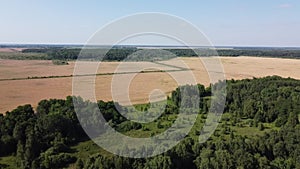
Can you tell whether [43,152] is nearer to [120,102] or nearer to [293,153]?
[120,102]

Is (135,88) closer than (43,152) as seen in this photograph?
No

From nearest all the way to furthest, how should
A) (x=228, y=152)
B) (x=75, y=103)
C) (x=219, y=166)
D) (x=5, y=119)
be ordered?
1. (x=219, y=166)
2. (x=228, y=152)
3. (x=5, y=119)
4. (x=75, y=103)

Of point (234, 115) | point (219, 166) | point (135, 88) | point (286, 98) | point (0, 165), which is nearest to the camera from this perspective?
point (219, 166)

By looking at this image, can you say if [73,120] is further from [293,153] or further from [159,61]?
[159,61]

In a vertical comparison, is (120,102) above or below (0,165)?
above

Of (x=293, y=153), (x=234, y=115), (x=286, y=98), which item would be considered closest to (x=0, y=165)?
(x=293, y=153)

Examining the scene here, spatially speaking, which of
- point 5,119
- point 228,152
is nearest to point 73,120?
point 5,119
